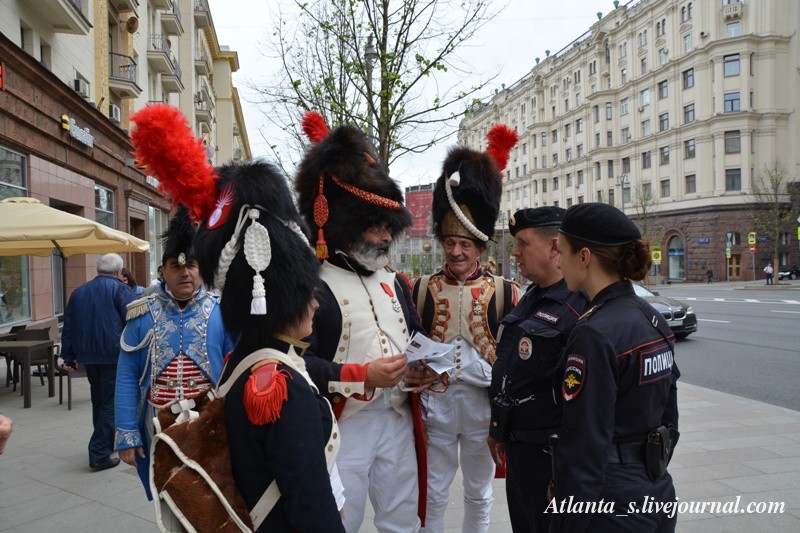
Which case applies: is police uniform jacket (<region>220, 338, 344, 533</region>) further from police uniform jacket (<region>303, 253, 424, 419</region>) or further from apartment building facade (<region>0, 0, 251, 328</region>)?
apartment building facade (<region>0, 0, 251, 328</region>)

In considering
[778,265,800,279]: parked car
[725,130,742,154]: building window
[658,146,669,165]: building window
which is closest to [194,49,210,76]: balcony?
[658,146,669,165]: building window

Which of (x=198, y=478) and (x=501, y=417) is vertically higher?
(x=198, y=478)

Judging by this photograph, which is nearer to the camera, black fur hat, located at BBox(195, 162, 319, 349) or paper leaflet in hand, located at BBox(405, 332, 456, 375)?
black fur hat, located at BBox(195, 162, 319, 349)

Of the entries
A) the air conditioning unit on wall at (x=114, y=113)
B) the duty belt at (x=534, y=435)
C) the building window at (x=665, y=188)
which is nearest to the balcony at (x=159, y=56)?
the air conditioning unit on wall at (x=114, y=113)

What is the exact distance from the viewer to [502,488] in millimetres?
4734

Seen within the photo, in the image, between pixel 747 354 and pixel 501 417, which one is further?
pixel 747 354

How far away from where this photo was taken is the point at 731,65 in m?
40.8

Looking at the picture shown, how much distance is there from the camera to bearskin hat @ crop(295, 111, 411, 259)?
9.33ft

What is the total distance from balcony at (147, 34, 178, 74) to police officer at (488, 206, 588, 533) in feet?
70.5

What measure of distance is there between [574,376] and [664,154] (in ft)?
164

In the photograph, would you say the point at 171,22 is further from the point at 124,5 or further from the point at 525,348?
the point at 525,348

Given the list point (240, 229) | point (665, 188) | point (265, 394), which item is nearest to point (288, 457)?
point (265, 394)

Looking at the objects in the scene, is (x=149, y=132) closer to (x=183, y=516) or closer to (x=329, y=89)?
(x=183, y=516)

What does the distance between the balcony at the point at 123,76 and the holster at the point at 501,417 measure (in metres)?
16.9
